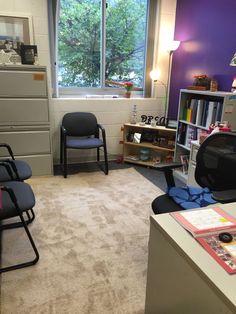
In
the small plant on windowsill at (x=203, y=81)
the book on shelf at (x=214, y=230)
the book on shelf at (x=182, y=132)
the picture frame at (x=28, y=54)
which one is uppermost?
the picture frame at (x=28, y=54)

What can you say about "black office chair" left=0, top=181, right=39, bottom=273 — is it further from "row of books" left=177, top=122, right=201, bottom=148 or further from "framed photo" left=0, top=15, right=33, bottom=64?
"row of books" left=177, top=122, right=201, bottom=148

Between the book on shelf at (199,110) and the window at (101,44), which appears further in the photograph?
the window at (101,44)

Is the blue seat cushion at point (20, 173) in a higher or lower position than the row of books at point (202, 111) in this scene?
lower

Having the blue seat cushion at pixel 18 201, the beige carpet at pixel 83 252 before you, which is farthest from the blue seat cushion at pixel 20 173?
the beige carpet at pixel 83 252

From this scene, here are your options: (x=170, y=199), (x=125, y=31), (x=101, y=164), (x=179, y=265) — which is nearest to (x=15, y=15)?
(x=125, y=31)

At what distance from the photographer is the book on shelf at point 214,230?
932mm

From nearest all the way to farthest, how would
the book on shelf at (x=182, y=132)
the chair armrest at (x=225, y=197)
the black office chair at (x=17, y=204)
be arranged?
the chair armrest at (x=225, y=197), the black office chair at (x=17, y=204), the book on shelf at (x=182, y=132)

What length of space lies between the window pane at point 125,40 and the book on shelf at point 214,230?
332 cm

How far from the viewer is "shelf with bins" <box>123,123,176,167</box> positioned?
392cm

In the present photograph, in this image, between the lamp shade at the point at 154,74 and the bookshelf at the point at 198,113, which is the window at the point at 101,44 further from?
the bookshelf at the point at 198,113

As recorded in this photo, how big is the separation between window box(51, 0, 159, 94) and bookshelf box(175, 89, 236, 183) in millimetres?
1116

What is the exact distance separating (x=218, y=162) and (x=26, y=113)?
2332 mm

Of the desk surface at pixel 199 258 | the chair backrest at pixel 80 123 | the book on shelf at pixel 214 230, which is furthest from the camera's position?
the chair backrest at pixel 80 123

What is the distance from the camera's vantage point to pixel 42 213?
8.48ft
